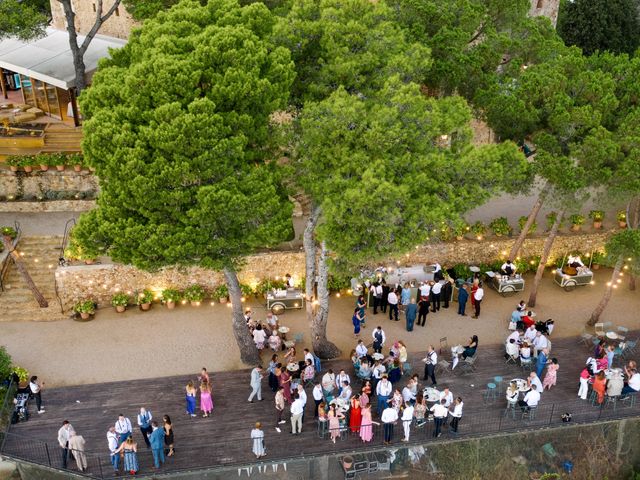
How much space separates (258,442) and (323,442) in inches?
72.0

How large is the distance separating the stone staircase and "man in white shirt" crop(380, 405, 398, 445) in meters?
12.0

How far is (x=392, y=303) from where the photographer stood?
74.6ft

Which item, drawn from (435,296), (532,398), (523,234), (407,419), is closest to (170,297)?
(435,296)

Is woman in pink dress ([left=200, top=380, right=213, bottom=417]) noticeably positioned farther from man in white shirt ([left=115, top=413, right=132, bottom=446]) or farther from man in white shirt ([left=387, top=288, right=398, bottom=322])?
man in white shirt ([left=387, top=288, right=398, bottom=322])

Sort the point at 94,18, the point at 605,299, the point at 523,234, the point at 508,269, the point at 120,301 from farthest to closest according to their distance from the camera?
the point at 94,18 < the point at 523,234 < the point at 508,269 < the point at 120,301 < the point at 605,299

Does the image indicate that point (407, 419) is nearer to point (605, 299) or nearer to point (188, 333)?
point (188, 333)

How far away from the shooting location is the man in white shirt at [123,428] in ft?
54.1

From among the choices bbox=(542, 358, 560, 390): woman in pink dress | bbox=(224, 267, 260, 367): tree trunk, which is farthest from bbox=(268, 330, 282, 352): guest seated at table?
bbox=(542, 358, 560, 390): woman in pink dress

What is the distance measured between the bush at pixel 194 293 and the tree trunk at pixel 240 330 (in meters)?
3.16

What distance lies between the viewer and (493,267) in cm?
2534

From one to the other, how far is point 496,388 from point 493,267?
21.7 ft

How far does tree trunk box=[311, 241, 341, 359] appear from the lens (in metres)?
19.9

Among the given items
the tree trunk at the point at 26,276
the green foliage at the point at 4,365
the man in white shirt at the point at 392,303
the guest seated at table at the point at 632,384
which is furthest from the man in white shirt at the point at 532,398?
the tree trunk at the point at 26,276

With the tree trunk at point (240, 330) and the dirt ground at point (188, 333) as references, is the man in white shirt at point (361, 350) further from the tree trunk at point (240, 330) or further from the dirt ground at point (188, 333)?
the tree trunk at point (240, 330)
